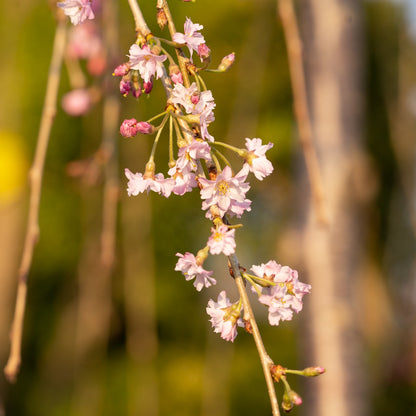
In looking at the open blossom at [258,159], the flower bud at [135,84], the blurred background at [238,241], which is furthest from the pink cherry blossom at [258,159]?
the blurred background at [238,241]

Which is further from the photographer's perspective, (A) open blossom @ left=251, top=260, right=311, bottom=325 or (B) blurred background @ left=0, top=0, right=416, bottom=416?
(B) blurred background @ left=0, top=0, right=416, bottom=416

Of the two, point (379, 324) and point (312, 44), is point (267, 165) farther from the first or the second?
point (379, 324)

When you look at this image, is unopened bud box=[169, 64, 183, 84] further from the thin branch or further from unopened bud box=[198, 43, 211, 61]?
the thin branch

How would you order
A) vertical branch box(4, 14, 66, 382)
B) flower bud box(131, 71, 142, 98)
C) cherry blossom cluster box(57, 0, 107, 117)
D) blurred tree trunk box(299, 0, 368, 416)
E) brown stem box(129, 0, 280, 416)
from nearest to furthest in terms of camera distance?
brown stem box(129, 0, 280, 416) → flower bud box(131, 71, 142, 98) → vertical branch box(4, 14, 66, 382) → blurred tree trunk box(299, 0, 368, 416) → cherry blossom cluster box(57, 0, 107, 117)

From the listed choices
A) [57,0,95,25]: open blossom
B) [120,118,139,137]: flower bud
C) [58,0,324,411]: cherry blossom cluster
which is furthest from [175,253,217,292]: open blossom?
[57,0,95,25]: open blossom

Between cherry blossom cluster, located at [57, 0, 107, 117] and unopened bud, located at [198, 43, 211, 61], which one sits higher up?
cherry blossom cluster, located at [57, 0, 107, 117]

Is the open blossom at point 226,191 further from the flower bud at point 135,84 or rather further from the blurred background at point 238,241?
the blurred background at point 238,241

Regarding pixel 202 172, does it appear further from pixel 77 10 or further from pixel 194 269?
→ pixel 77 10
